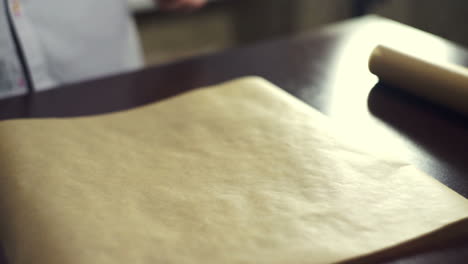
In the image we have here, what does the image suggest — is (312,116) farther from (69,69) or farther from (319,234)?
(69,69)

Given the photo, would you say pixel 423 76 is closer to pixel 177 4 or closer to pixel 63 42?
pixel 177 4

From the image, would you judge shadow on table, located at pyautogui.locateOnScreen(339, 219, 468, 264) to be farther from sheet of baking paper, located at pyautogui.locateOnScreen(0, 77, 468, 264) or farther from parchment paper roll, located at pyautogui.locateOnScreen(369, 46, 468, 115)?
parchment paper roll, located at pyautogui.locateOnScreen(369, 46, 468, 115)

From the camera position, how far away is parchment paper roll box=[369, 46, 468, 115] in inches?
22.5

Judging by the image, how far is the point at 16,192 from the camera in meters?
0.46

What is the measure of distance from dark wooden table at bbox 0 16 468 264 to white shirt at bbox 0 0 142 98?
364 mm

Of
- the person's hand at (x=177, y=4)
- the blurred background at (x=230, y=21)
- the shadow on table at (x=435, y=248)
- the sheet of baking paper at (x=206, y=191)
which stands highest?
the person's hand at (x=177, y=4)

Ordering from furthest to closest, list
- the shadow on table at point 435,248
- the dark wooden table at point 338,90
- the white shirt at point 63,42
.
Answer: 1. the white shirt at point 63,42
2. the dark wooden table at point 338,90
3. the shadow on table at point 435,248

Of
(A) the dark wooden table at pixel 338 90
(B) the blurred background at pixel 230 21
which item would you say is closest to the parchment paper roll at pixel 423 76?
(A) the dark wooden table at pixel 338 90

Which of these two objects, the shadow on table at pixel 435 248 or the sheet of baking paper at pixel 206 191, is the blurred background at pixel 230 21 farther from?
the shadow on table at pixel 435 248

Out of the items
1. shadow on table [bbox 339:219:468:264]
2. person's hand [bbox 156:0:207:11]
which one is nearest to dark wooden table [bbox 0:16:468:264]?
shadow on table [bbox 339:219:468:264]

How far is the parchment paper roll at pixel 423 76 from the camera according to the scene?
571 mm

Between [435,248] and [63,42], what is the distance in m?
0.96

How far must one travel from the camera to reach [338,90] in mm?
688

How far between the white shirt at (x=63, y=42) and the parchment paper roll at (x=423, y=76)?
0.65 meters
